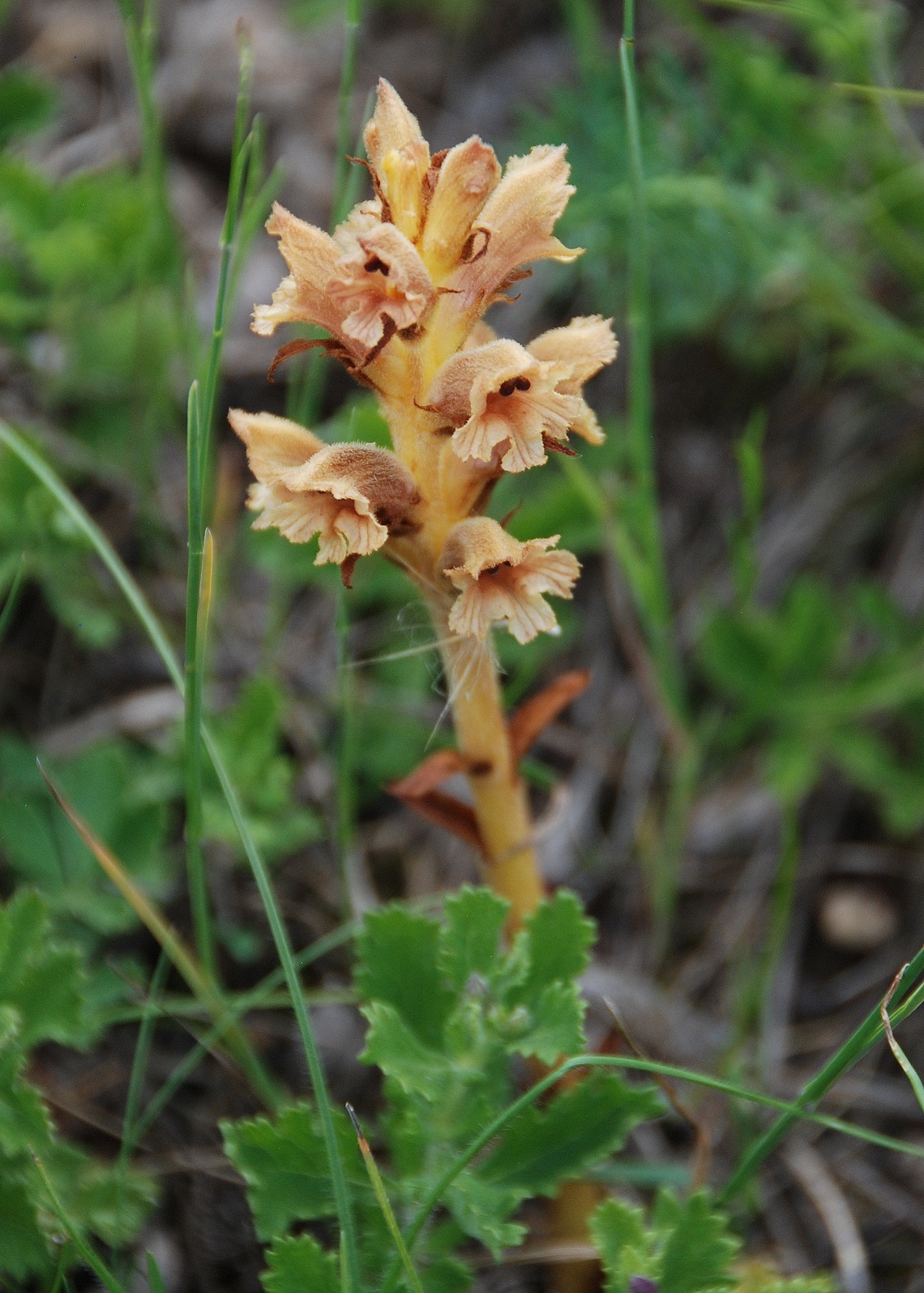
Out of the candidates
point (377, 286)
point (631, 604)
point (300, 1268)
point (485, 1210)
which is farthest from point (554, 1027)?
point (631, 604)

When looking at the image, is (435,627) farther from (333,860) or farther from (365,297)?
(333,860)

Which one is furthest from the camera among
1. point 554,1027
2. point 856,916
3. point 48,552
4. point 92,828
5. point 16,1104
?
point 856,916

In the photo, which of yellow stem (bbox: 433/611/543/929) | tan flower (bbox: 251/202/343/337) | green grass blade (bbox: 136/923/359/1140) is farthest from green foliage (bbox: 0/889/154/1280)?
tan flower (bbox: 251/202/343/337)

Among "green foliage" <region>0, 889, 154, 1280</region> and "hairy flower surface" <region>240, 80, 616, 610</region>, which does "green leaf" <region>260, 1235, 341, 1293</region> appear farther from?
"hairy flower surface" <region>240, 80, 616, 610</region>

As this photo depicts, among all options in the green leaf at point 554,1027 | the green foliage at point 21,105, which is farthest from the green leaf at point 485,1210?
the green foliage at point 21,105

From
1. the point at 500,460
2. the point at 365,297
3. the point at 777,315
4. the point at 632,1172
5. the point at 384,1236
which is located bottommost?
the point at 632,1172

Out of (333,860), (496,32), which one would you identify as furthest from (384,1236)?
(496,32)

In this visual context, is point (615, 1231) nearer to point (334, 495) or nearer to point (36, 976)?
point (36, 976)
